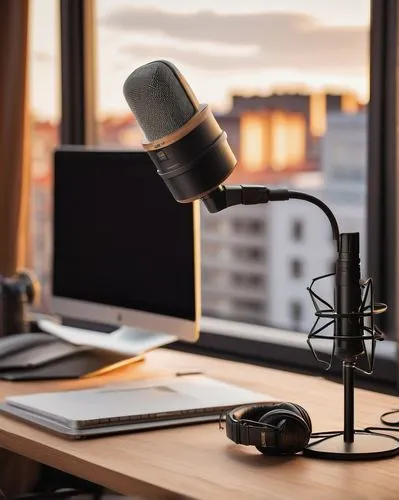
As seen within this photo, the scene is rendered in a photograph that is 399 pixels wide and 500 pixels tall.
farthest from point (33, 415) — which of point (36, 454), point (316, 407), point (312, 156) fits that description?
point (312, 156)

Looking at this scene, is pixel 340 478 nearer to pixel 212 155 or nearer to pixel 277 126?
pixel 212 155

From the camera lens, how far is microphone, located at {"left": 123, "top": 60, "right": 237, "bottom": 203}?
5.40 ft

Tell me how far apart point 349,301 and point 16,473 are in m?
1.22

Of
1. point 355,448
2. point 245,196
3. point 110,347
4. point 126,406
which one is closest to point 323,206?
point 245,196

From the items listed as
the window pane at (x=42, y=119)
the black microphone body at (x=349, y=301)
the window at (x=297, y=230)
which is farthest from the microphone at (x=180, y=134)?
the window pane at (x=42, y=119)

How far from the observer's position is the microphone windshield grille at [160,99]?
1.65 meters

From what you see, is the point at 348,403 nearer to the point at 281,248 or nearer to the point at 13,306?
the point at 13,306

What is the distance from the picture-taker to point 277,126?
2863 millimetres

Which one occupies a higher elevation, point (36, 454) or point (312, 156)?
point (312, 156)

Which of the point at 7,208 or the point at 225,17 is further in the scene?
the point at 7,208

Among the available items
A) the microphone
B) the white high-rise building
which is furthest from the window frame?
the microphone

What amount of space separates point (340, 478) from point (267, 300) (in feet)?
4.82

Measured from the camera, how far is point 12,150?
3.21 m

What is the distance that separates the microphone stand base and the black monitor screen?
1.81 feet
